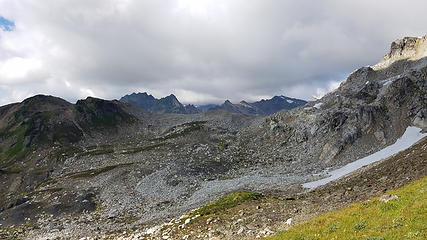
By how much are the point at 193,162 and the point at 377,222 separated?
225ft

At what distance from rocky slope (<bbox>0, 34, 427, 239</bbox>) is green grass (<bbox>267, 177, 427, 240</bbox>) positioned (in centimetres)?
2766

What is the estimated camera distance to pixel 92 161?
350ft

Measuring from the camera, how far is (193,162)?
8319 cm

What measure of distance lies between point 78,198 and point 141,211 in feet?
72.0

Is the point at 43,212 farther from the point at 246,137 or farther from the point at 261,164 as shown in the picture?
the point at 246,137

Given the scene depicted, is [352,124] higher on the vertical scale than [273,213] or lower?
higher

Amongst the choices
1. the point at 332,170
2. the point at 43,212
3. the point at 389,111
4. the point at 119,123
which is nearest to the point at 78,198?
the point at 43,212

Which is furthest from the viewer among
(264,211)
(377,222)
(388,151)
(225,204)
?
(388,151)

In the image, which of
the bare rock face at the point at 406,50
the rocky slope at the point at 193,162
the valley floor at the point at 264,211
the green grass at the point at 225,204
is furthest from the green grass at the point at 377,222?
the bare rock face at the point at 406,50

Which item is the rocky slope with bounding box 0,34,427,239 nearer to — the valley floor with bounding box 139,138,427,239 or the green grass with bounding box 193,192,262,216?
the green grass with bounding box 193,192,262,216

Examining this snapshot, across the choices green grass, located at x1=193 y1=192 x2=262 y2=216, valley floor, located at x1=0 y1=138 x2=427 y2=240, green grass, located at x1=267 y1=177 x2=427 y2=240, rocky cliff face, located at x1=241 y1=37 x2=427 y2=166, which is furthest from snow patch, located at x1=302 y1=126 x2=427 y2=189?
green grass, located at x1=267 y1=177 x2=427 y2=240

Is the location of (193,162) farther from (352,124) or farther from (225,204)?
(225,204)

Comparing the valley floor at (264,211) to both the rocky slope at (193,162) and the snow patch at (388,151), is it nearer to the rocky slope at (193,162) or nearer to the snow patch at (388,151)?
the rocky slope at (193,162)

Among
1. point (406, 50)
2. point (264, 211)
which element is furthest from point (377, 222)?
point (406, 50)
